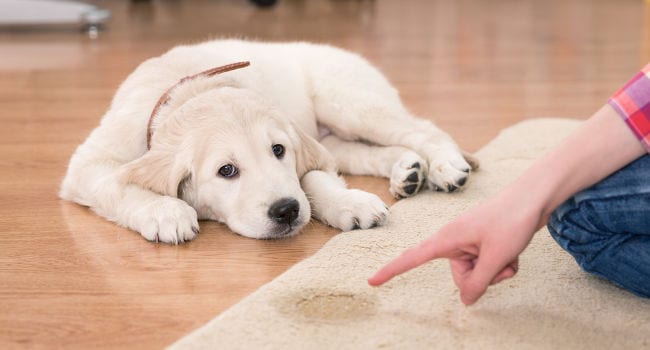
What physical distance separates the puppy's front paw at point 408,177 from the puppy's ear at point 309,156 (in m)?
0.15

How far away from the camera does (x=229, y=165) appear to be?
74.2 inches

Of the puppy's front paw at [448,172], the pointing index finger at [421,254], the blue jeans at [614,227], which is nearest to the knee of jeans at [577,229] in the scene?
the blue jeans at [614,227]

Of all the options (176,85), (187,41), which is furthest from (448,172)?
(187,41)

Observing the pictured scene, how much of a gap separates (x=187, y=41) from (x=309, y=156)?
106 inches

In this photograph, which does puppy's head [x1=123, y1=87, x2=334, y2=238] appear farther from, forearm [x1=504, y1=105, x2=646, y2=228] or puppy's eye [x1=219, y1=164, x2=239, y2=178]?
forearm [x1=504, y1=105, x2=646, y2=228]

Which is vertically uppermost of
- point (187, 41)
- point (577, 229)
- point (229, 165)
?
point (577, 229)

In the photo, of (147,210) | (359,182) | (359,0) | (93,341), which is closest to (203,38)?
(359,0)

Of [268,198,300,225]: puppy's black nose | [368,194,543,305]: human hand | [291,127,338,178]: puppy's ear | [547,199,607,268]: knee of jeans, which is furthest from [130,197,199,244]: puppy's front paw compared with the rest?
[547,199,607,268]: knee of jeans

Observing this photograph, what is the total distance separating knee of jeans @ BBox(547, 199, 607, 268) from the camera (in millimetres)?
1439

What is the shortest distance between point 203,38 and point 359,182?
8.49ft

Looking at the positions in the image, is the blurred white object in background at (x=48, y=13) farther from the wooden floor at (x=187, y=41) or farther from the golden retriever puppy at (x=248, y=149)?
the golden retriever puppy at (x=248, y=149)

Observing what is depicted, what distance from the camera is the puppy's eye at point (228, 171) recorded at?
1.89 metres

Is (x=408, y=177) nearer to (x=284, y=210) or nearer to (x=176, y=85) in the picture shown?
(x=284, y=210)

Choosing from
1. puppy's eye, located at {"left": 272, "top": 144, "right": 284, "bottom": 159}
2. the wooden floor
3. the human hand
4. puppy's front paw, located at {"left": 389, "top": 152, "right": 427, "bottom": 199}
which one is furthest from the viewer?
puppy's front paw, located at {"left": 389, "top": 152, "right": 427, "bottom": 199}
